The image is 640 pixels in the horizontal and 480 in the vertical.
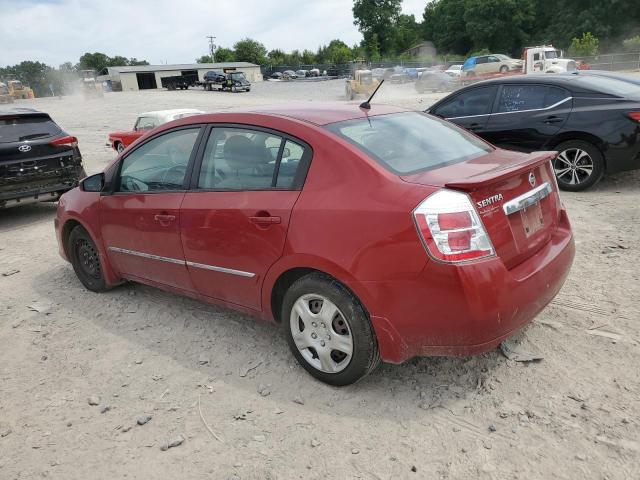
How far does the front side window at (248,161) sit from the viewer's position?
317 cm

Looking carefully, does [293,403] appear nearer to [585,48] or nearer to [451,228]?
[451,228]

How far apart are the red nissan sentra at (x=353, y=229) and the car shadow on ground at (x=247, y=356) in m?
0.19

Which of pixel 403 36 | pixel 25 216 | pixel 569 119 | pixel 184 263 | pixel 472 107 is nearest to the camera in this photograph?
pixel 184 263

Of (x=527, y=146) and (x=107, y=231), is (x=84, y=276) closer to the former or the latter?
(x=107, y=231)

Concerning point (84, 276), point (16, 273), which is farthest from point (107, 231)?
point (16, 273)

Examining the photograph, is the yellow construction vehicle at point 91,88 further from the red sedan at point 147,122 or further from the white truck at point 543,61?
the red sedan at point 147,122

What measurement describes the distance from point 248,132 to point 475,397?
7.10ft

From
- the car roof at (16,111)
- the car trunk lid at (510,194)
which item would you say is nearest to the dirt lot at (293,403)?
the car trunk lid at (510,194)

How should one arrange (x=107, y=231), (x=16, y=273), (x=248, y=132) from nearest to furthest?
(x=248, y=132)
(x=107, y=231)
(x=16, y=273)

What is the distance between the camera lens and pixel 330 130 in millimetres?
3117

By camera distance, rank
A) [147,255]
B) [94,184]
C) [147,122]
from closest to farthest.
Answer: [147,255]
[94,184]
[147,122]

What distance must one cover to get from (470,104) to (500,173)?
568 cm

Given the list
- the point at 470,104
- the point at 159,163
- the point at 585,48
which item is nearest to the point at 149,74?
the point at 585,48

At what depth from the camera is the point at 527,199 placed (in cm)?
296
